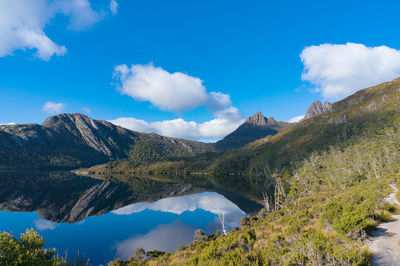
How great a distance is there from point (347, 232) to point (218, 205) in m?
80.0

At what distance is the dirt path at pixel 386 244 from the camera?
38.3 ft

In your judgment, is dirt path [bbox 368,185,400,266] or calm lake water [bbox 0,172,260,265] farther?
calm lake water [bbox 0,172,260,265]

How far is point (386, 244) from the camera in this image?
13.7 m

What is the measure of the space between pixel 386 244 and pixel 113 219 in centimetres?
7809

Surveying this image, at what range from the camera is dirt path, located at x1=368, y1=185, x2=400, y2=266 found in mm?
11688

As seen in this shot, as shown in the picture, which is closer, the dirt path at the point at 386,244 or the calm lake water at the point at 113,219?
the dirt path at the point at 386,244

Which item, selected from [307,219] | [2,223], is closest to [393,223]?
[307,219]

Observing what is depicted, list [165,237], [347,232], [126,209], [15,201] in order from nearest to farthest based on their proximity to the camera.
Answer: [347,232] → [165,237] → [126,209] → [15,201]

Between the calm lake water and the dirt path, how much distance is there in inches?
1103

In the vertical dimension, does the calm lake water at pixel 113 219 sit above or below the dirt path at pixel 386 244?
below

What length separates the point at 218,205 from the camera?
9138 centimetres

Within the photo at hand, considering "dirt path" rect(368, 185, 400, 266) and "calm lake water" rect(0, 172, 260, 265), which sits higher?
"dirt path" rect(368, 185, 400, 266)

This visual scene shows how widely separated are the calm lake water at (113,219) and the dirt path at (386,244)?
28024mm

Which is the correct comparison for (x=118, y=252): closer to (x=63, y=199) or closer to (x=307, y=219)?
(x=307, y=219)
